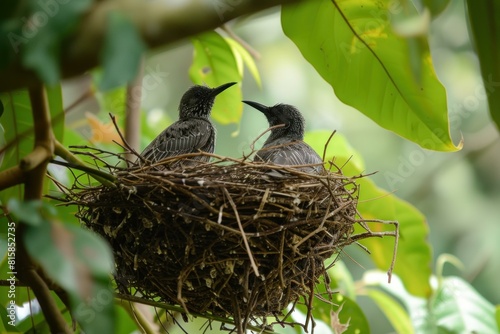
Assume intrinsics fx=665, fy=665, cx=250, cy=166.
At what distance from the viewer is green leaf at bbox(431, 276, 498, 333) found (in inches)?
143

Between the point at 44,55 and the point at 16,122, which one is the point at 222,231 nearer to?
the point at 16,122

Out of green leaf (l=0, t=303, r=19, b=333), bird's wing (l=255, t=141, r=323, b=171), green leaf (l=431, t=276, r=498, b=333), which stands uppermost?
bird's wing (l=255, t=141, r=323, b=171)

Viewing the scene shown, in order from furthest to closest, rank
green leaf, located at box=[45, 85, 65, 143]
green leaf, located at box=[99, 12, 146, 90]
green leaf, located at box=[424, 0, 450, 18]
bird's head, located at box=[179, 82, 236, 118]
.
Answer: bird's head, located at box=[179, 82, 236, 118] < green leaf, located at box=[45, 85, 65, 143] < green leaf, located at box=[424, 0, 450, 18] < green leaf, located at box=[99, 12, 146, 90]

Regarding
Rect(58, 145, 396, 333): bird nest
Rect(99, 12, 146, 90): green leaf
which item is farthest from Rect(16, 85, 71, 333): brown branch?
Rect(58, 145, 396, 333): bird nest

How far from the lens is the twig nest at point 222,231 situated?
255 centimetres

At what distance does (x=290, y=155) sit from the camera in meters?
3.30

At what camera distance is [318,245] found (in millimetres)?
2717

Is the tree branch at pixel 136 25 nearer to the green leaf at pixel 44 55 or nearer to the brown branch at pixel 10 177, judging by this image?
the green leaf at pixel 44 55

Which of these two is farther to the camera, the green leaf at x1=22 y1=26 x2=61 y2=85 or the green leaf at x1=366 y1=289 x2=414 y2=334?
the green leaf at x1=366 y1=289 x2=414 y2=334

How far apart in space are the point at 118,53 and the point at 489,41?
114 cm

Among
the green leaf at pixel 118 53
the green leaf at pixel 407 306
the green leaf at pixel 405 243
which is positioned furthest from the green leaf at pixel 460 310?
the green leaf at pixel 118 53

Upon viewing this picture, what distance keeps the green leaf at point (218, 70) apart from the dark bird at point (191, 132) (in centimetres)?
6

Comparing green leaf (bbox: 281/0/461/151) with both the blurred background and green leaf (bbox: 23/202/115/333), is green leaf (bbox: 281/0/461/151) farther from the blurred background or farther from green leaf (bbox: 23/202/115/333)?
the blurred background

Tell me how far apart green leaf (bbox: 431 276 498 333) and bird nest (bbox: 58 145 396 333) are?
1.26m
